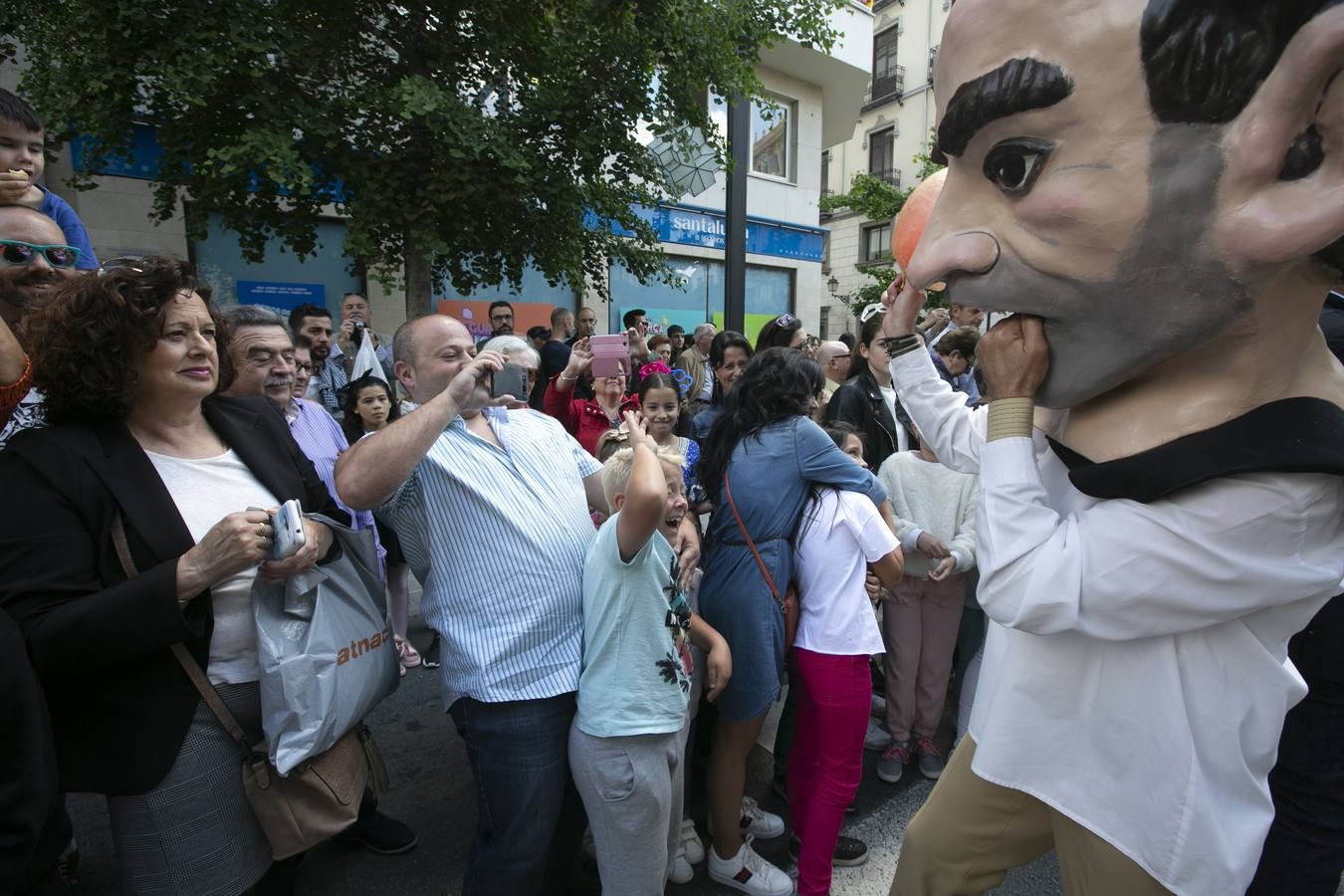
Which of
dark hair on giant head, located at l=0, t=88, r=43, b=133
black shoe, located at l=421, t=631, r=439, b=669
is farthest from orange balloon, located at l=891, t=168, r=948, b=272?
black shoe, located at l=421, t=631, r=439, b=669

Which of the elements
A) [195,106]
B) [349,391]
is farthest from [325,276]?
[349,391]

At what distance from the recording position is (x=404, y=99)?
5.12 metres

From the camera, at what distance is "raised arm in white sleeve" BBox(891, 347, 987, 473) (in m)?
1.84

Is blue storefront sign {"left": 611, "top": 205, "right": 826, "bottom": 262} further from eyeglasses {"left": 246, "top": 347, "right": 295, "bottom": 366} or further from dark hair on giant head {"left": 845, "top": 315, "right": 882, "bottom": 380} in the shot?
eyeglasses {"left": 246, "top": 347, "right": 295, "bottom": 366}

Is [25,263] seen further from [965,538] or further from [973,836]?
[965,538]

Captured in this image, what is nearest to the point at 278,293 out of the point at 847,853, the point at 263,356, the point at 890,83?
the point at 263,356

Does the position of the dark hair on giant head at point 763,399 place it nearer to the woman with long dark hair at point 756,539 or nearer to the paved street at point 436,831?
the woman with long dark hair at point 756,539

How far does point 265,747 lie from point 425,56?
620 centimetres

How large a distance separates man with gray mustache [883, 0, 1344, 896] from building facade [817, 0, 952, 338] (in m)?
21.9

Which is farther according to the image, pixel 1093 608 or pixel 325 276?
pixel 325 276

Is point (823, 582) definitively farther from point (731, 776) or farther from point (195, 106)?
point (195, 106)

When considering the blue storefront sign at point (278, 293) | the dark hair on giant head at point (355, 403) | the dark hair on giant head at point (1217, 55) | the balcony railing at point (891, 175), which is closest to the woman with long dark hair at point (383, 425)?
the dark hair on giant head at point (355, 403)

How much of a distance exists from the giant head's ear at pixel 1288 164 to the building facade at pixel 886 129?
22062 millimetres

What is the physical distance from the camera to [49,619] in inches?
56.1
